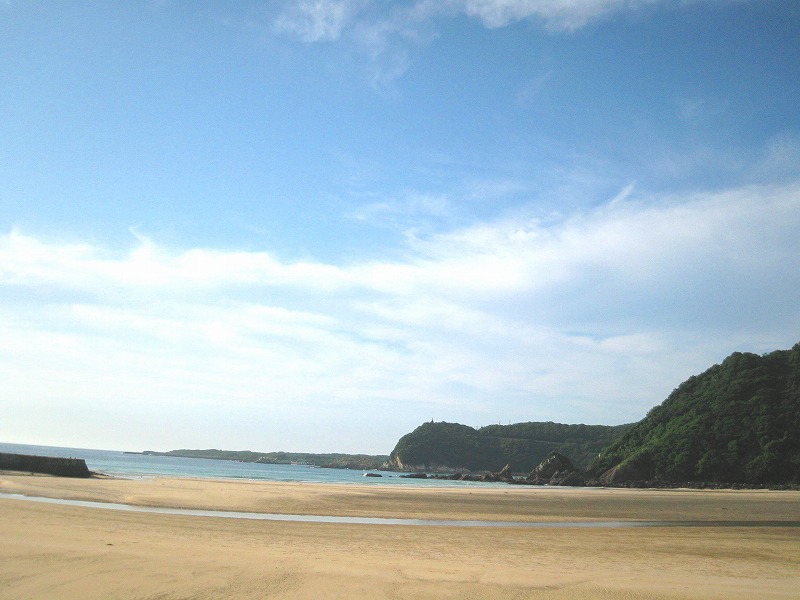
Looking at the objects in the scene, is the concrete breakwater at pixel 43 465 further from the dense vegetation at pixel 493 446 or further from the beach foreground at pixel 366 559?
the dense vegetation at pixel 493 446

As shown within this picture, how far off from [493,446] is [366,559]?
6274 inches

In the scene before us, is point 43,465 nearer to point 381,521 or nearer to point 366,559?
point 381,521

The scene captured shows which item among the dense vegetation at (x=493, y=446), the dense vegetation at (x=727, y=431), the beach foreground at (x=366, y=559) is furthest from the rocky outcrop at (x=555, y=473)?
the beach foreground at (x=366, y=559)

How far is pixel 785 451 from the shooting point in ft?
200

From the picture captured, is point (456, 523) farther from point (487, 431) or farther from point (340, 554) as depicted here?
point (487, 431)

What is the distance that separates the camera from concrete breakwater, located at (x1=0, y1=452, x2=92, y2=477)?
43094 millimetres

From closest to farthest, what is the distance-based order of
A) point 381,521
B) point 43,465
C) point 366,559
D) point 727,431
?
point 366,559
point 381,521
point 43,465
point 727,431

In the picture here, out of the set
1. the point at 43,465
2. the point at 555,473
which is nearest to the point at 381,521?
the point at 43,465

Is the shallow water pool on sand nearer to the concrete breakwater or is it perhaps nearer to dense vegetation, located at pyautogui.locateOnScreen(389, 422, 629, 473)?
the concrete breakwater

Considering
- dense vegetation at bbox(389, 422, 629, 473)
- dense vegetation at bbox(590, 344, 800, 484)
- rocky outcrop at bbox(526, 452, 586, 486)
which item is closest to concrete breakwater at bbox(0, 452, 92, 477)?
rocky outcrop at bbox(526, 452, 586, 486)

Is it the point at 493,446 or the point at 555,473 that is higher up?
the point at 493,446

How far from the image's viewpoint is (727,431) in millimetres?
68812

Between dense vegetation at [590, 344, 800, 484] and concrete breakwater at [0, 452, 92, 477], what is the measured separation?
6646cm

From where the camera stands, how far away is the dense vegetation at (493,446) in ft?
504
